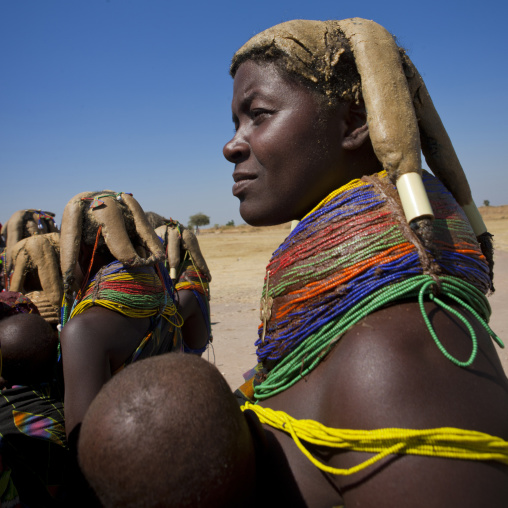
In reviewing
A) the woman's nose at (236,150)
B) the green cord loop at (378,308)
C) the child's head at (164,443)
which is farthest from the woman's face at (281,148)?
the child's head at (164,443)

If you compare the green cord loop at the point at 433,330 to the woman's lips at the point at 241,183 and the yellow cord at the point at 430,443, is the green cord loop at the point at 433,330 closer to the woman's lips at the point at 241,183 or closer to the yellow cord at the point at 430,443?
the yellow cord at the point at 430,443

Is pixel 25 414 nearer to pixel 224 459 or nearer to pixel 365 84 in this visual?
pixel 224 459

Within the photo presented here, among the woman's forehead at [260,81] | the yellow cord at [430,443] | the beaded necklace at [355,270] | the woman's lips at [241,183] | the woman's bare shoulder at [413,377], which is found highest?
the woman's forehead at [260,81]

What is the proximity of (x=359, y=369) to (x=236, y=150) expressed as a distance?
0.84 meters

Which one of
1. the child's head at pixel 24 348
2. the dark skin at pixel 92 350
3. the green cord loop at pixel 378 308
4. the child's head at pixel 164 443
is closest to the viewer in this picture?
the child's head at pixel 164 443

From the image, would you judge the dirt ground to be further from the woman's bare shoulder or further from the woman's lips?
the woman's bare shoulder

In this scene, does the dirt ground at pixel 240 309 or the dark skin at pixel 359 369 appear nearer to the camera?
the dark skin at pixel 359 369

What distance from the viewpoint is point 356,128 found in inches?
56.0

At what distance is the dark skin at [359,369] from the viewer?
914 mm

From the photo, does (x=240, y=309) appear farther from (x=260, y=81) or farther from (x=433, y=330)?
(x=433, y=330)

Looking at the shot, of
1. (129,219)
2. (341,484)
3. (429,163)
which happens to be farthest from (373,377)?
(129,219)

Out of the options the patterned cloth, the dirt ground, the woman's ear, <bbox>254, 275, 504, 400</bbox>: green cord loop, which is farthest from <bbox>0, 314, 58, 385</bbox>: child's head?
the dirt ground

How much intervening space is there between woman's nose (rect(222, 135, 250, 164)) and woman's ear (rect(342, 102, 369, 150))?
332 millimetres

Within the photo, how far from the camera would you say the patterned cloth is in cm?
190
